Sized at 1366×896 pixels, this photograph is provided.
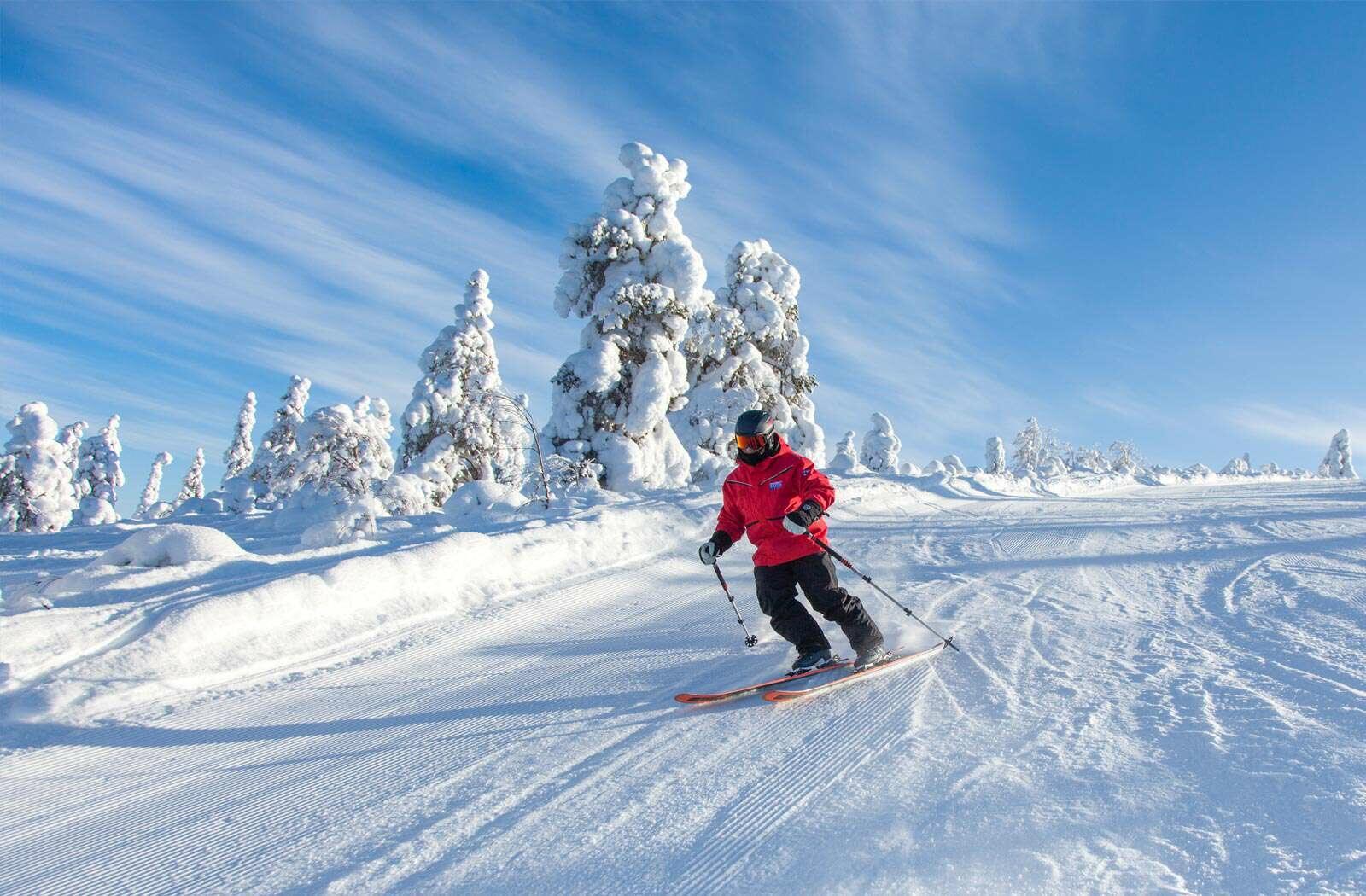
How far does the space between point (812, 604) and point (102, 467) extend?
6091cm

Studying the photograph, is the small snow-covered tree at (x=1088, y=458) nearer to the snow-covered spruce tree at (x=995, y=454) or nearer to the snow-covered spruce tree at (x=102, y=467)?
the snow-covered spruce tree at (x=995, y=454)

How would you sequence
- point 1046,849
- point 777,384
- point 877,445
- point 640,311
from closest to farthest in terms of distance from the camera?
point 1046,849 < point 640,311 < point 777,384 < point 877,445

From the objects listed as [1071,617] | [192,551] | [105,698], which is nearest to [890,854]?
[1071,617]

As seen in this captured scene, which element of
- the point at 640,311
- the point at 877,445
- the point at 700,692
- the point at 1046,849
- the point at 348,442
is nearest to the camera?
the point at 1046,849

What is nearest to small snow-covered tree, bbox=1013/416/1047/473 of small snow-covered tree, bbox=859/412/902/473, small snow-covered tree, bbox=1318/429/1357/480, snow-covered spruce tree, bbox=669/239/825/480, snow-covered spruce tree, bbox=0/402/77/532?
small snow-covered tree, bbox=1318/429/1357/480

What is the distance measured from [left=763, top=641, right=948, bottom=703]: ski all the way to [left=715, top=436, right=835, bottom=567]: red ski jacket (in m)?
0.82

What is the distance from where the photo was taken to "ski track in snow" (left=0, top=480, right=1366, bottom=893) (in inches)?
106

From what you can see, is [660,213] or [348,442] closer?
[348,442]

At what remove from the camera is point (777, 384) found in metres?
27.3

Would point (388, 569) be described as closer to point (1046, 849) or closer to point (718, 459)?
point (1046, 849)

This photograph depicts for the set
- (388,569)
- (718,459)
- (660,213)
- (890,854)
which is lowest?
(890,854)

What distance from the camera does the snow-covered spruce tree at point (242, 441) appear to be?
2104 inches

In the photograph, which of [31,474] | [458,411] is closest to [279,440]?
[31,474]

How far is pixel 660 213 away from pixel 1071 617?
64.7 ft
